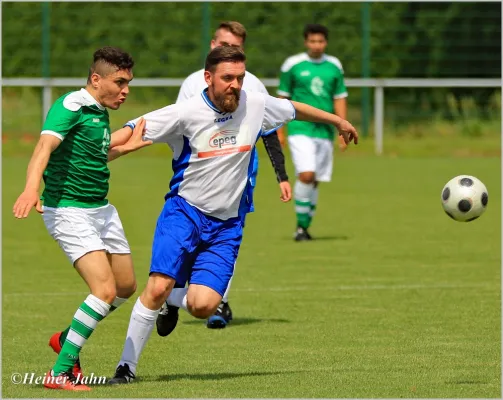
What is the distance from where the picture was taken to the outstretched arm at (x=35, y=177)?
6.97 metres

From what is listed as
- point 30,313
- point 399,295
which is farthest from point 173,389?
point 399,295

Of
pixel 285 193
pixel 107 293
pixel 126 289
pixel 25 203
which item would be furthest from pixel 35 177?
pixel 285 193

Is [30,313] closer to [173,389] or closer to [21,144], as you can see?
[173,389]

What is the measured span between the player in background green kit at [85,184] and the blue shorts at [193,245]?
0.32m

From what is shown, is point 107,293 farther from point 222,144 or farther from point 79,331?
point 222,144

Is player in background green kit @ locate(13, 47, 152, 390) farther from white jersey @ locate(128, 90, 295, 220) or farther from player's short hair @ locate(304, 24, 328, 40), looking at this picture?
player's short hair @ locate(304, 24, 328, 40)

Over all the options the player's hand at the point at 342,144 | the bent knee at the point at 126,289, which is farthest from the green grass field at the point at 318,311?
the player's hand at the point at 342,144

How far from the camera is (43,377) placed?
7.67m

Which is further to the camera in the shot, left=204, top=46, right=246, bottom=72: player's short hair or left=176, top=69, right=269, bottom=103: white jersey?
left=176, top=69, right=269, bottom=103: white jersey

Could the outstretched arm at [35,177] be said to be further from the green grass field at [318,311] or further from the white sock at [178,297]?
the white sock at [178,297]

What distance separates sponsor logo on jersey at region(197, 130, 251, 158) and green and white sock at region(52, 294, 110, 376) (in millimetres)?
1102

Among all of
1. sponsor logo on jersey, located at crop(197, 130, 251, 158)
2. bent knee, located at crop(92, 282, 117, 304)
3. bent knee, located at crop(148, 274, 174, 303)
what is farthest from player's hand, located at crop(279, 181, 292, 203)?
bent knee, located at crop(92, 282, 117, 304)

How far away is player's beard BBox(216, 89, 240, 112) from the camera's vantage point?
764 cm

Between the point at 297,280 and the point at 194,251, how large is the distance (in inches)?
179
